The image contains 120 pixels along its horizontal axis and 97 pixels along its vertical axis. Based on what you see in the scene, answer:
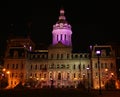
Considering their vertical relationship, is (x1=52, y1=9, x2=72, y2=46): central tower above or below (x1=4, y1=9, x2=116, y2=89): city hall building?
above

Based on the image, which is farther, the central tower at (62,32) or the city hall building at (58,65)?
the central tower at (62,32)

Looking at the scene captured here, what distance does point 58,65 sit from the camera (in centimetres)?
9562

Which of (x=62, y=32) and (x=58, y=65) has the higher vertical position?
(x=62, y=32)

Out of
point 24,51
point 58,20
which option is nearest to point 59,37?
point 58,20

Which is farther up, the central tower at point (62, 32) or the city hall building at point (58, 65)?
the central tower at point (62, 32)

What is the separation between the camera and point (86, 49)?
104375 millimetres

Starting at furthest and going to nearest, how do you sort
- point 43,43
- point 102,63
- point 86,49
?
point 43,43
point 86,49
point 102,63

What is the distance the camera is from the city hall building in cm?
9225

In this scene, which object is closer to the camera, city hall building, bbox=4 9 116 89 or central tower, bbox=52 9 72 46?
city hall building, bbox=4 9 116 89

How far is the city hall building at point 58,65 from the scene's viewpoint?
303ft

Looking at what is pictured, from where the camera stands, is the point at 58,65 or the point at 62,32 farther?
the point at 62,32

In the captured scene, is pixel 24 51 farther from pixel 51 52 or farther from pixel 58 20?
pixel 58 20

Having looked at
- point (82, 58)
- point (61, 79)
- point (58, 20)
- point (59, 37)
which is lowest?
point (61, 79)

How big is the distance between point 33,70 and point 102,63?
24.3m
